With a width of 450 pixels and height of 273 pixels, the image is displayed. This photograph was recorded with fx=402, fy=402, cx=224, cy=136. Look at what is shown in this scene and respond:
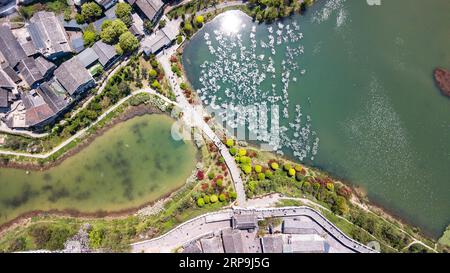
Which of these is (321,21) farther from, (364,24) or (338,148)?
(338,148)

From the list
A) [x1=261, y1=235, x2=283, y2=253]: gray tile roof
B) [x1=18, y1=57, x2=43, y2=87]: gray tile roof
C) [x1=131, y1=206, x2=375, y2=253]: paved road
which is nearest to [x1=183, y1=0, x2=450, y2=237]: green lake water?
[x1=131, y1=206, x2=375, y2=253]: paved road

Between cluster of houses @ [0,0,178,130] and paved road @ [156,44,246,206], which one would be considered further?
paved road @ [156,44,246,206]

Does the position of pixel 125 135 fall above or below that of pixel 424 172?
above

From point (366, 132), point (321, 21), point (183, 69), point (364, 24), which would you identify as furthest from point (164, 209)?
point (364, 24)

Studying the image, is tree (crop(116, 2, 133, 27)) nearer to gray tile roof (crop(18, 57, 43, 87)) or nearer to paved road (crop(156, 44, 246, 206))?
paved road (crop(156, 44, 246, 206))

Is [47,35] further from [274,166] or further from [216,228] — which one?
[274,166]

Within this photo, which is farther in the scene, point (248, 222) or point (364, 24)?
point (364, 24)
